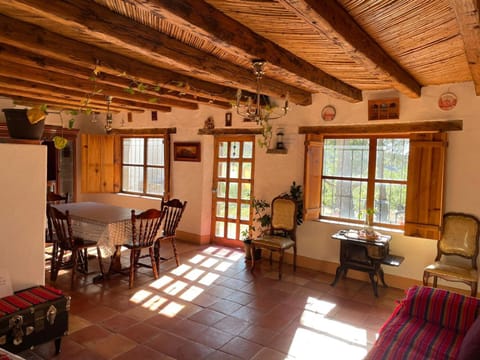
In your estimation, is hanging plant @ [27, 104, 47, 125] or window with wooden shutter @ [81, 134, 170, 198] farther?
window with wooden shutter @ [81, 134, 170, 198]

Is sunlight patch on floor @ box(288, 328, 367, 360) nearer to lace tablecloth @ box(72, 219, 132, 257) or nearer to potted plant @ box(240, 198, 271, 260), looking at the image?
potted plant @ box(240, 198, 271, 260)

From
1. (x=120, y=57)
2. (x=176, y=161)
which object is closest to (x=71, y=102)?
(x=176, y=161)

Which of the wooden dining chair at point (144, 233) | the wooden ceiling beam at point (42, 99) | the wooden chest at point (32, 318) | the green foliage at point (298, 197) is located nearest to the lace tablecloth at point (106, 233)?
the wooden dining chair at point (144, 233)

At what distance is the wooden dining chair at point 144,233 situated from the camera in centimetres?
415

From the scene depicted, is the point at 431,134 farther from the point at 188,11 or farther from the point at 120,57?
the point at 120,57

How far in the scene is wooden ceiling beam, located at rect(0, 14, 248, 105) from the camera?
8.97 ft

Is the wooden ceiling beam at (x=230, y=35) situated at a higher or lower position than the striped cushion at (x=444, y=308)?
higher

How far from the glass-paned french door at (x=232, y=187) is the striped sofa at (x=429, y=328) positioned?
350cm

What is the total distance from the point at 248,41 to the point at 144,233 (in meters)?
2.66

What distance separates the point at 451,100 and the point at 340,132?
52.0 inches

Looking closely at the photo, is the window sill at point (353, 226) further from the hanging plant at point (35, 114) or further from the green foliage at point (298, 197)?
the hanging plant at point (35, 114)

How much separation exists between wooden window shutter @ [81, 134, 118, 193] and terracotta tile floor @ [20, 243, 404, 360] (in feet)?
9.67

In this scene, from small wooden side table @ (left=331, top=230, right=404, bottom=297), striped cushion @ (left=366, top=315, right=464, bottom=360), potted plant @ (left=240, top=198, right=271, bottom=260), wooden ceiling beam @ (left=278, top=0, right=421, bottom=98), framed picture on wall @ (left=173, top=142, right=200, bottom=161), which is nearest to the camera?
wooden ceiling beam @ (left=278, top=0, right=421, bottom=98)

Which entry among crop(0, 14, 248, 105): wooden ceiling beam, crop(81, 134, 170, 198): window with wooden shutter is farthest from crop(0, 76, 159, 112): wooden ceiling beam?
crop(81, 134, 170, 198): window with wooden shutter
